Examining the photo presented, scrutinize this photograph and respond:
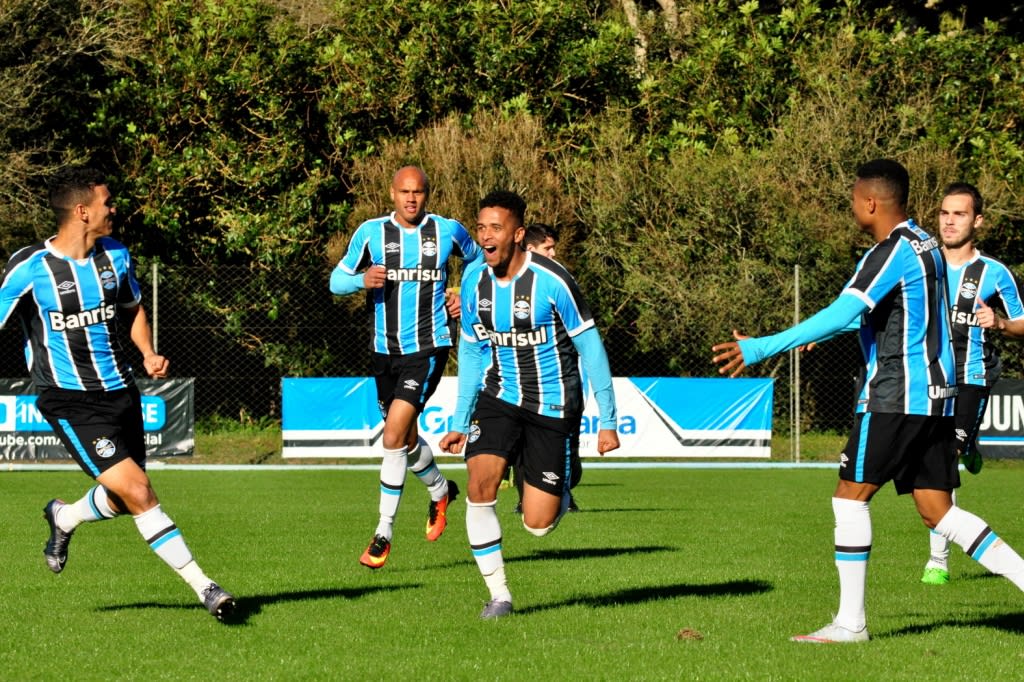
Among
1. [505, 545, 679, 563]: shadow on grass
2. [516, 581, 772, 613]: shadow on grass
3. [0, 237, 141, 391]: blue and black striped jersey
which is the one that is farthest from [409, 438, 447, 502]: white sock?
[0, 237, 141, 391]: blue and black striped jersey

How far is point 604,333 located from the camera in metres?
23.9

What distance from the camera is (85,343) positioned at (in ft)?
A: 24.6

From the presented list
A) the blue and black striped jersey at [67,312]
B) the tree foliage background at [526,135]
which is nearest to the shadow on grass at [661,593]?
the blue and black striped jersey at [67,312]

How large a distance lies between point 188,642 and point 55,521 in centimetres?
181

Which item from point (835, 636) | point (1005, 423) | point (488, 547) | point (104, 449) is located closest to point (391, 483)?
point (488, 547)

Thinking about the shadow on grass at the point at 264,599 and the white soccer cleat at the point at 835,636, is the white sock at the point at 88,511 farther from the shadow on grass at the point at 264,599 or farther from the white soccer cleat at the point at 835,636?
the white soccer cleat at the point at 835,636

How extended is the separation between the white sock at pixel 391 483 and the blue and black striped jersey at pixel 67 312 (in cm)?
240

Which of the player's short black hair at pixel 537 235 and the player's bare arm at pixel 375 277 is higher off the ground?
the player's short black hair at pixel 537 235

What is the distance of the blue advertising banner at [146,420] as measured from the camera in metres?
20.4

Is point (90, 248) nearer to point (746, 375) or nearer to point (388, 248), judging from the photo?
point (388, 248)

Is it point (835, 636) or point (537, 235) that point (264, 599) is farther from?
point (537, 235)

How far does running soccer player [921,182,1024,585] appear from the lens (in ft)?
30.4

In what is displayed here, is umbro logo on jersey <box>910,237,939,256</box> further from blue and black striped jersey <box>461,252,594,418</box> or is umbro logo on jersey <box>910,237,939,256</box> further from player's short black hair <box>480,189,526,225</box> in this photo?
player's short black hair <box>480,189,526,225</box>

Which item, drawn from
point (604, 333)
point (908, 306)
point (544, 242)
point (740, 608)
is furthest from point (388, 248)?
point (604, 333)
